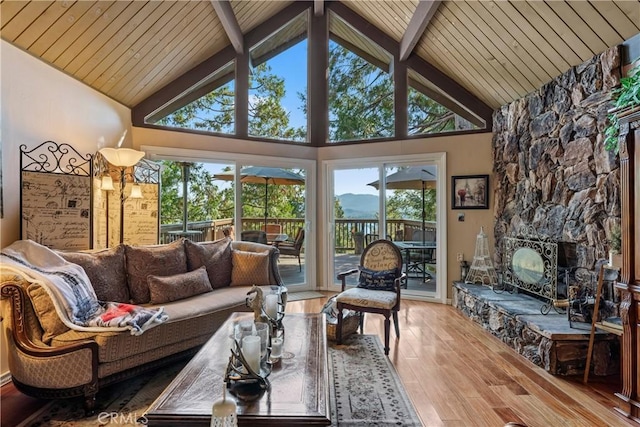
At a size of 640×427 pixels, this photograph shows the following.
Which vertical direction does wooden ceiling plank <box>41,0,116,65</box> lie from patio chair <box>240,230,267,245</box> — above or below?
above

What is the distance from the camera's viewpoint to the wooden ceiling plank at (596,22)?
2.69 m

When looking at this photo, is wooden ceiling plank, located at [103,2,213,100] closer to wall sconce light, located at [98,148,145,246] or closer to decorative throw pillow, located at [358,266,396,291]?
wall sconce light, located at [98,148,145,246]

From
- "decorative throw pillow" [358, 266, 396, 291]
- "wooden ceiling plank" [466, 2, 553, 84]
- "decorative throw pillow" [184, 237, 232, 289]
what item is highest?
"wooden ceiling plank" [466, 2, 553, 84]

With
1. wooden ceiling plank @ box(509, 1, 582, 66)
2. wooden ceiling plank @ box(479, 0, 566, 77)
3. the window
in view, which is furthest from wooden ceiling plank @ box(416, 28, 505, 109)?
the window

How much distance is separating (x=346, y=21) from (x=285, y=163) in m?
2.46

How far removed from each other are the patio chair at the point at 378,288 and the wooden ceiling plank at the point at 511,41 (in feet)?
7.74

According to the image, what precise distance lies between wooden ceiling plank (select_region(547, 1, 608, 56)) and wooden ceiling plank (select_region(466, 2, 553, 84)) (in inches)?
19.0

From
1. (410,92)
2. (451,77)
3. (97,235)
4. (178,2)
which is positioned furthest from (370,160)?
(97,235)

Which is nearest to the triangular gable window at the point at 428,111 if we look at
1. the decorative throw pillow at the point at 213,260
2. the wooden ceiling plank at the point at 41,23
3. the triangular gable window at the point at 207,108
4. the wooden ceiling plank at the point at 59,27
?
the triangular gable window at the point at 207,108

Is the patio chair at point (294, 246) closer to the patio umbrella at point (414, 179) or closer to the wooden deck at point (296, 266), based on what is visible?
the wooden deck at point (296, 266)

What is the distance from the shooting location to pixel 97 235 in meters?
3.64

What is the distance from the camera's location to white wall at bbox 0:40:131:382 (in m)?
2.63

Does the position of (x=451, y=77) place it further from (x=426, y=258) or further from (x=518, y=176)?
(x=426, y=258)

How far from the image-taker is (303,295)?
5.23m
